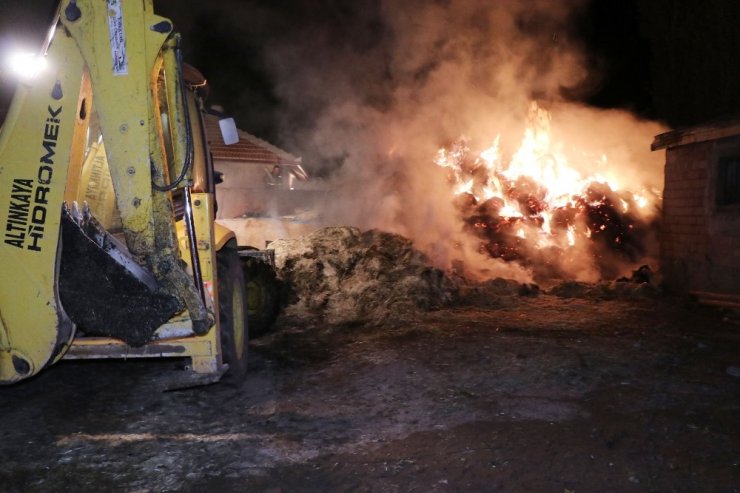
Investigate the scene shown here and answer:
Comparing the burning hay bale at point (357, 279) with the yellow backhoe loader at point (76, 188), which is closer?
the yellow backhoe loader at point (76, 188)

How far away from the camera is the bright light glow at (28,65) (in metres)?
3.65

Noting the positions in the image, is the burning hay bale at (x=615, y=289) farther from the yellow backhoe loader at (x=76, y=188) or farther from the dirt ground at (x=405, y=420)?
the yellow backhoe loader at (x=76, y=188)

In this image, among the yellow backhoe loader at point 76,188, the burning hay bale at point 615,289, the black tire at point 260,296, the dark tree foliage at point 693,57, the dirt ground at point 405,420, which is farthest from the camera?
the dark tree foliage at point 693,57

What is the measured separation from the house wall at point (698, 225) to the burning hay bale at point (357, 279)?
159 inches

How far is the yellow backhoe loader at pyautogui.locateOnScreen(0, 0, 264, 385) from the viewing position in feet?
12.0

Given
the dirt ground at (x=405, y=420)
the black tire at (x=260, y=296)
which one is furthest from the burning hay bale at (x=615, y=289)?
the black tire at (x=260, y=296)

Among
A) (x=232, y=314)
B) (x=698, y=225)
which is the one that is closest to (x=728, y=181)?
(x=698, y=225)

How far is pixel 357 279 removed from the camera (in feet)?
31.7

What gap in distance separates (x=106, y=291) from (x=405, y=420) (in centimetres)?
244

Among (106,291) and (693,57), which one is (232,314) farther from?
(693,57)

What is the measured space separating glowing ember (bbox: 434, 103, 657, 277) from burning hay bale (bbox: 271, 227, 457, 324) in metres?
2.58

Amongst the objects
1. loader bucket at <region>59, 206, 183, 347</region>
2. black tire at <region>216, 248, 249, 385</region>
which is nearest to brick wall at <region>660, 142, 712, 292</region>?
black tire at <region>216, 248, 249, 385</region>

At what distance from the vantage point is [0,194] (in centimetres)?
368

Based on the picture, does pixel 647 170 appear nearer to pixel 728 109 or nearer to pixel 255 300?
pixel 728 109
